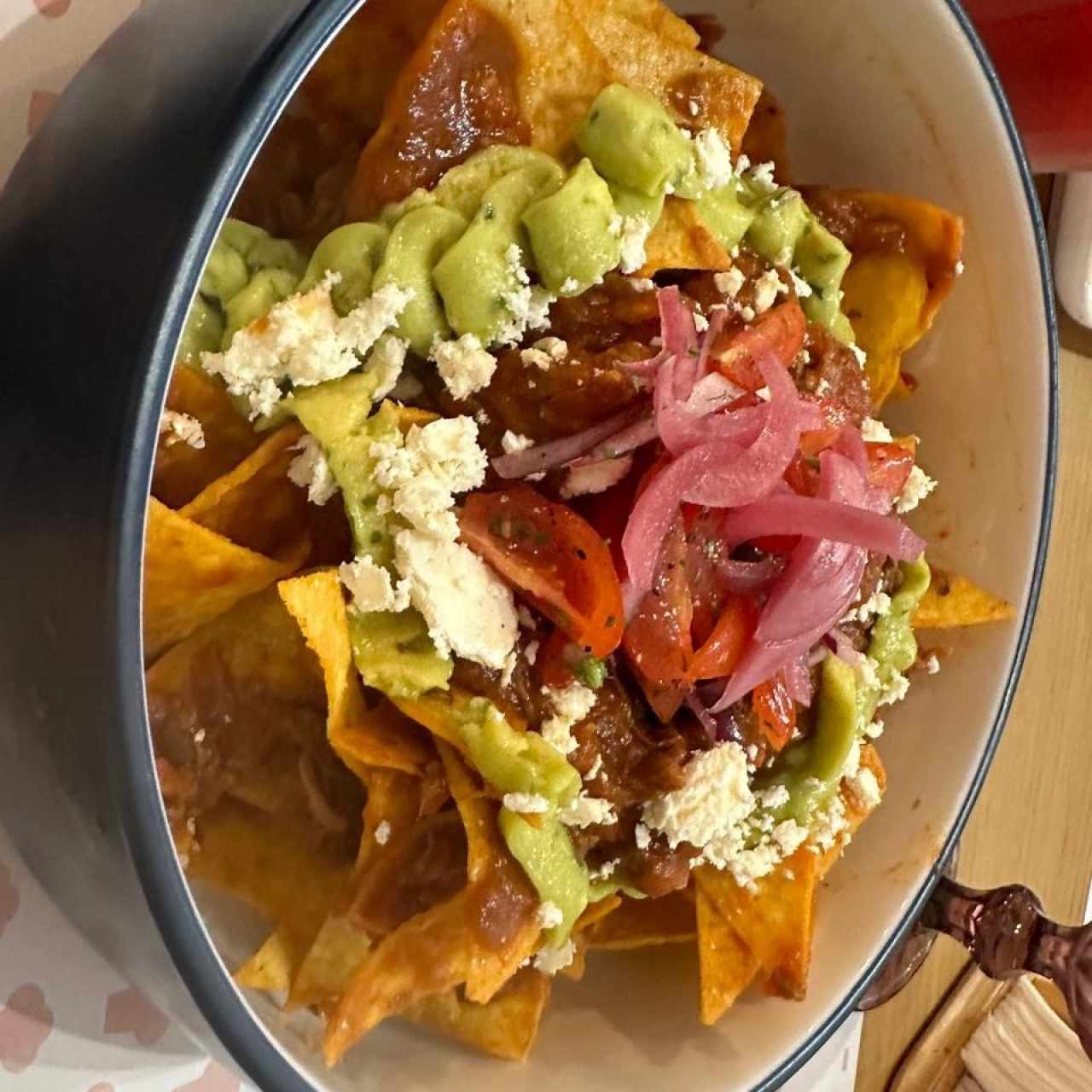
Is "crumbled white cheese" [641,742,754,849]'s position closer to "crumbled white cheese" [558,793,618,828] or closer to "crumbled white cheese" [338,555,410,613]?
"crumbled white cheese" [558,793,618,828]

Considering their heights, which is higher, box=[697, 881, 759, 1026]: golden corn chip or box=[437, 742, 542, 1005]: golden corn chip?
box=[437, 742, 542, 1005]: golden corn chip

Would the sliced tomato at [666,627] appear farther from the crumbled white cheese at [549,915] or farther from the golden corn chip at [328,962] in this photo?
the golden corn chip at [328,962]

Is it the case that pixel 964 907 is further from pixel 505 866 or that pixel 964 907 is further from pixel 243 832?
pixel 243 832

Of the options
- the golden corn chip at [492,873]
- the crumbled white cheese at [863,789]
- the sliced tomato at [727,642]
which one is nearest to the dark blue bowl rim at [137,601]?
the golden corn chip at [492,873]

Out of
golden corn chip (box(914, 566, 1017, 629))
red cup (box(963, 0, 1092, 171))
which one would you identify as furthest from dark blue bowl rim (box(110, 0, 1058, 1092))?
red cup (box(963, 0, 1092, 171))

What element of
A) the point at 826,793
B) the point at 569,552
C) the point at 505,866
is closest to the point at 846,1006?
the point at 826,793

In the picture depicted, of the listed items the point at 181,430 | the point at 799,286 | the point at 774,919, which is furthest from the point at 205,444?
the point at 774,919

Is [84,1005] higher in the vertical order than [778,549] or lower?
lower
